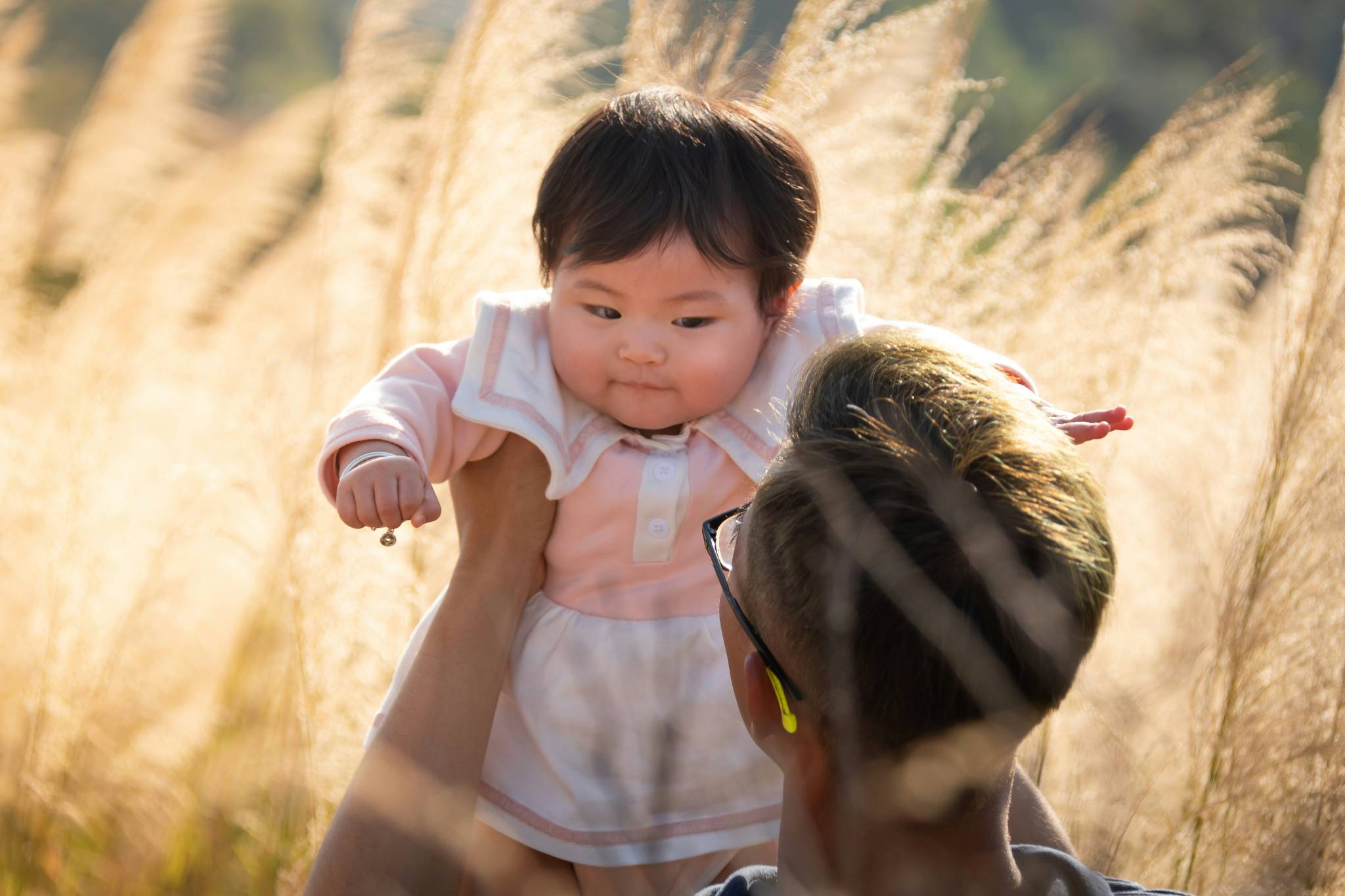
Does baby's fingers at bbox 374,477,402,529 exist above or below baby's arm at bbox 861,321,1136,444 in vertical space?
below

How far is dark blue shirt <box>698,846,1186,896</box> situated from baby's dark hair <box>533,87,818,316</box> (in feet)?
3.06

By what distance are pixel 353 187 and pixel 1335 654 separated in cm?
253

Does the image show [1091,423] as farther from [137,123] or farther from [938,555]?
[137,123]

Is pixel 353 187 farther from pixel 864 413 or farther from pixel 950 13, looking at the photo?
pixel 864 413

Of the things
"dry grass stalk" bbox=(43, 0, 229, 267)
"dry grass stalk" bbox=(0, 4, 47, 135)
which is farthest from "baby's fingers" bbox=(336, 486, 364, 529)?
"dry grass stalk" bbox=(0, 4, 47, 135)

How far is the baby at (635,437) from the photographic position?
5.82ft

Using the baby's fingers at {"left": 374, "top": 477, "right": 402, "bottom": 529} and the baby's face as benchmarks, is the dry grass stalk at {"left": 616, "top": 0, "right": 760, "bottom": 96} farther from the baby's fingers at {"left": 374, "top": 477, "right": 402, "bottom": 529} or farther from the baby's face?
the baby's fingers at {"left": 374, "top": 477, "right": 402, "bottom": 529}

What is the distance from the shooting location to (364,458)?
5.46 ft

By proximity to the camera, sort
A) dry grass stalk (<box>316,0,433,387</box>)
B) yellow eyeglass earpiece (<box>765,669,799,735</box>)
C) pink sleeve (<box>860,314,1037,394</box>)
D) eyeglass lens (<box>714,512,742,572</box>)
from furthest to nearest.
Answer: dry grass stalk (<box>316,0,433,387</box>), eyeglass lens (<box>714,512,742,572</box>), pink sleeve (<box>860,314,1037,394</box>), yellow eyeglass earpiece (<box>765,669,799,735</box>)

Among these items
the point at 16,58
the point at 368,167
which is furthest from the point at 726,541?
the point at 16,58

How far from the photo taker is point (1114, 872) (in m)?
2.34

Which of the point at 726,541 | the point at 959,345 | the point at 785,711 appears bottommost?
the point at 726,541

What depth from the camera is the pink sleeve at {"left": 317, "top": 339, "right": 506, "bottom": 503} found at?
171 cm

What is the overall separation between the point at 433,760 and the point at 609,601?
14.4 inches
